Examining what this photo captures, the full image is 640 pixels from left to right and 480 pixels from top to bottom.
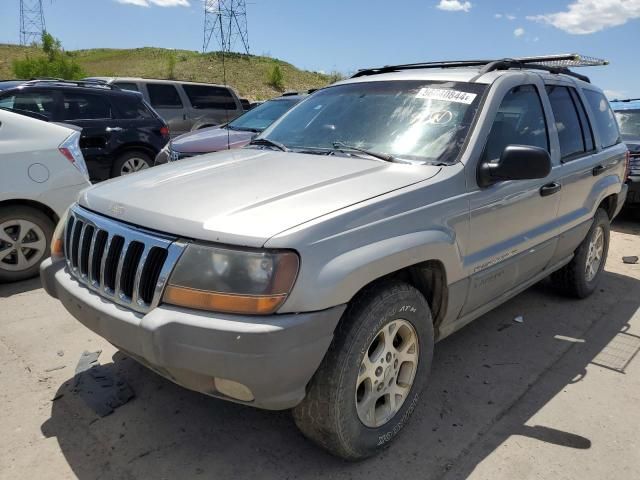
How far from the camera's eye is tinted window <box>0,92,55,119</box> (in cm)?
710

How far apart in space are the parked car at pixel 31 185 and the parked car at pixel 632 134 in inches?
289

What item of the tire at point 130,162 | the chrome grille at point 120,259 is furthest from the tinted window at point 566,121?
the tire at point 130,162

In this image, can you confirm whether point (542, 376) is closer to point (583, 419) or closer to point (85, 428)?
point (583, 419)

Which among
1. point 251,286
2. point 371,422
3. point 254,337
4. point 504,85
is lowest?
point 371,422

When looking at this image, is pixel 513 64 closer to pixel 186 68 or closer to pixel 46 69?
pixel 46 69

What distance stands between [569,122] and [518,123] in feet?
3.03

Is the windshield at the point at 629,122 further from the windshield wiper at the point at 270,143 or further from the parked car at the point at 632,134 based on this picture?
the windshield wiper at the point at 270,143

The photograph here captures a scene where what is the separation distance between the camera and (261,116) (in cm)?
824

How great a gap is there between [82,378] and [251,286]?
1.77 m

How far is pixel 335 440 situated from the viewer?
2293 millimetres

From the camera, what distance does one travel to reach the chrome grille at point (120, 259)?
7.01ft

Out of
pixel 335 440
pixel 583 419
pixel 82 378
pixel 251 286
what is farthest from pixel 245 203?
pixel 583 419

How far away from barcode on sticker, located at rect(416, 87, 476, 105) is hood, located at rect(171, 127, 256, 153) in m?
3.92

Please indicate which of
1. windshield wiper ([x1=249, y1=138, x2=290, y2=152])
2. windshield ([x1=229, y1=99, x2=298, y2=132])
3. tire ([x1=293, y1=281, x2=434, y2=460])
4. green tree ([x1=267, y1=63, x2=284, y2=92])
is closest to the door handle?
tire ([x1=293, y1=281, x2=434, y2=460])
